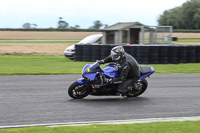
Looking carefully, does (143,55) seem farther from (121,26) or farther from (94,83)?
(94,83)

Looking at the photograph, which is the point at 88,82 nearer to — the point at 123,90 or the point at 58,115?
the point at 123,90

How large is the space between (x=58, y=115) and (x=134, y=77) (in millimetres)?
2482

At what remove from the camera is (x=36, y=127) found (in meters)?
5.50

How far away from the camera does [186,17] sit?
7912 centimetres

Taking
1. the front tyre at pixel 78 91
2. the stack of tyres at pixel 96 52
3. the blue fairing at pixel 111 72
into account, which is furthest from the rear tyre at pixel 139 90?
the stack of tyres at pixel 96 52

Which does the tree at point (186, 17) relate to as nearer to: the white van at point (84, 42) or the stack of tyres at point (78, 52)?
the white van at point (84, 42)

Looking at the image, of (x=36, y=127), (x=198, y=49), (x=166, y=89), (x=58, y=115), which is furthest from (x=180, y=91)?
(x=198, y=49)

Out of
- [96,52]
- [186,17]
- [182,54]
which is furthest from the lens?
[186,17]

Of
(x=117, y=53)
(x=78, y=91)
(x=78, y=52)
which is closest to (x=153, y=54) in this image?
(x=78, y=52)

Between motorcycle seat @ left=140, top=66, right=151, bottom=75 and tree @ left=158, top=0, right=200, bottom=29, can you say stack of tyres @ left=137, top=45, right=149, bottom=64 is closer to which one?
motorcycle seat @ left=140, top=66, right=151, bottom=75

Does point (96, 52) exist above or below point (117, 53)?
below

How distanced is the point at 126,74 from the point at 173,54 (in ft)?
31.0

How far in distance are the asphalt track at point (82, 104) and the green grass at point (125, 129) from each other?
63 cm

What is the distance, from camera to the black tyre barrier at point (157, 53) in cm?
1647
